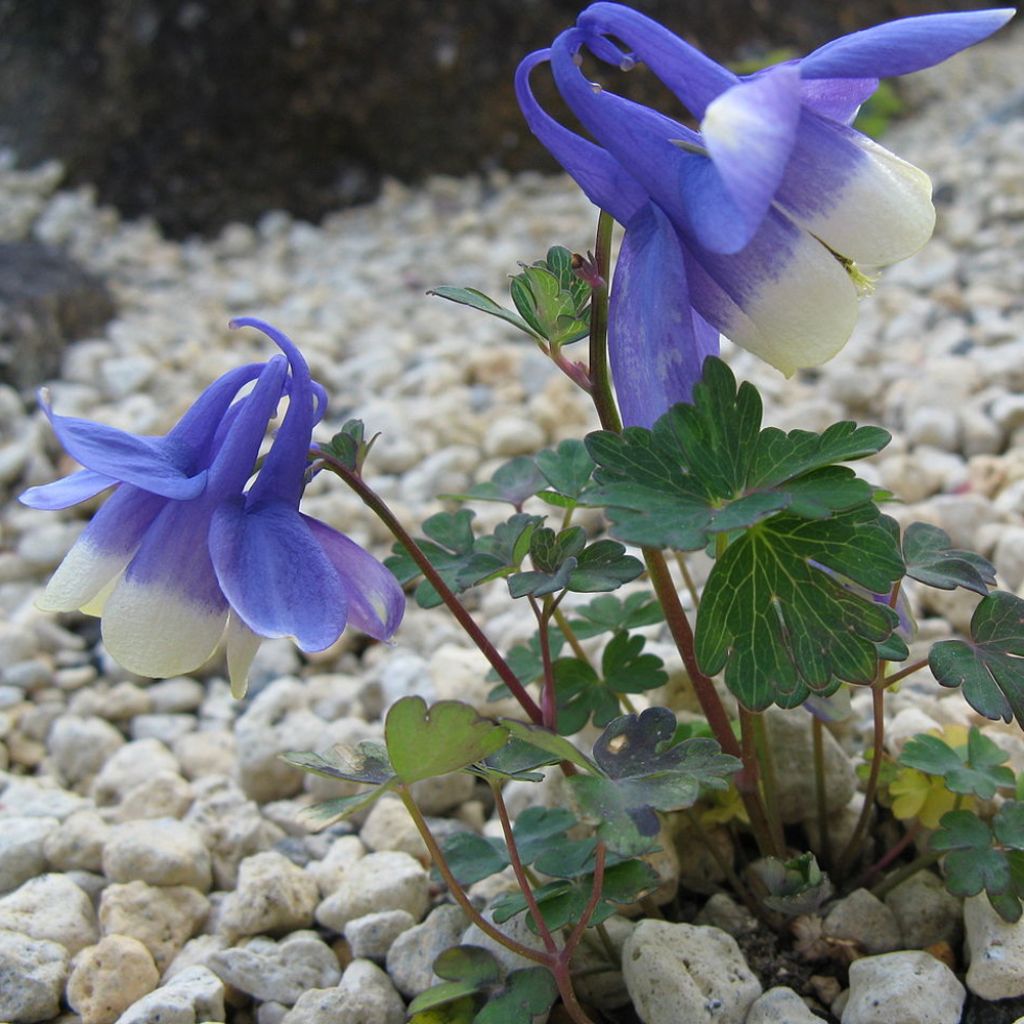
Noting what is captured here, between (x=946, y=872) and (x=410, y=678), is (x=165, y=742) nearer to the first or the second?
(x=410, y=678)

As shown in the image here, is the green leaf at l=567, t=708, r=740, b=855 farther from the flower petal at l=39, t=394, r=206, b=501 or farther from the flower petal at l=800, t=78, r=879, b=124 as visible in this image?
the flower petal at l=800, t=78, r=879, b=124

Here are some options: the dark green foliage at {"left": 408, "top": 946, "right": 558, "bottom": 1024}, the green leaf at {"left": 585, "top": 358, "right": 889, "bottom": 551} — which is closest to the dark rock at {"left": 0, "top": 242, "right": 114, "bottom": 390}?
the dark green foliage at {"left": 408, "top": 946, "right": 558, "bottom": 1024}

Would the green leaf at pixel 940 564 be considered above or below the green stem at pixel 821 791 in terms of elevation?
above

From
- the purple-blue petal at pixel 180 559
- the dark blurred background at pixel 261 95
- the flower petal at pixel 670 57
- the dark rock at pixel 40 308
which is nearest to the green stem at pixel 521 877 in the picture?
the purple-blue petal at pixel 180 559

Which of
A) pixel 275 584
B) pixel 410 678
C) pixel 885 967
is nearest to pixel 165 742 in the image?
pixel 410 678

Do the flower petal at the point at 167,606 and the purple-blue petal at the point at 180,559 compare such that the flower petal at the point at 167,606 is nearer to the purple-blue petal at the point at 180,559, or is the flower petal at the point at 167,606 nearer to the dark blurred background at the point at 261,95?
the purple-blue petal at the point at 180,559

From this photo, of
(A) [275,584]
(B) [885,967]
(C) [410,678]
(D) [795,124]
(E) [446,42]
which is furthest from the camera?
(E) [446,42]
